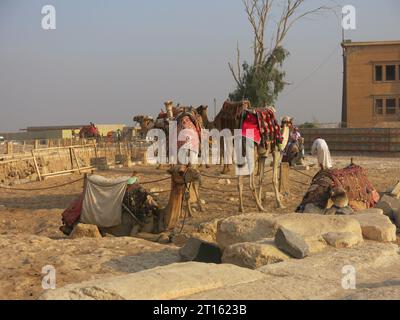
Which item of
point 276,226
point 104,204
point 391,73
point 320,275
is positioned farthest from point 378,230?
point 391,73

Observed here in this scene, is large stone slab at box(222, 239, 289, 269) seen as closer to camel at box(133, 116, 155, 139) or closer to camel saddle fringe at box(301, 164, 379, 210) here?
camel saddle fringe at box(301, 164, 379, 210)

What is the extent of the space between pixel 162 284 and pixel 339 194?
Result: 6279mm

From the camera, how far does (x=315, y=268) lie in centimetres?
534

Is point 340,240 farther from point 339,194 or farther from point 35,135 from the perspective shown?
point 35,135

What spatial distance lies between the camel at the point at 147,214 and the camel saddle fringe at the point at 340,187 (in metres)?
2.27

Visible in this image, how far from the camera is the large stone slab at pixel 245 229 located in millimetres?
6672

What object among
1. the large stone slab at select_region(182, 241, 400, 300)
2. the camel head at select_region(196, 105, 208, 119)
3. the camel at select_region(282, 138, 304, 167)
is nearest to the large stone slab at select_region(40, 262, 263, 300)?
the large stone slab at select_region(182, 241, 400, 300)

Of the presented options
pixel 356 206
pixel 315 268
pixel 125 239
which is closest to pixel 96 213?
pixel 125 239

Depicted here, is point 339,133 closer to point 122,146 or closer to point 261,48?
point 261,48

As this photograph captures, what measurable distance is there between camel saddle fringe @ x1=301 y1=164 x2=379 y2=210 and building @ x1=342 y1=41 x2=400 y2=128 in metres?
27.8

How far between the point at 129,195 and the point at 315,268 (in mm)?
5536

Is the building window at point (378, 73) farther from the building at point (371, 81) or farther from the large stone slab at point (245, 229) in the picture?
the large stone slab at point (245, 229)

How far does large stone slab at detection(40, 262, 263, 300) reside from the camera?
13.6 ft

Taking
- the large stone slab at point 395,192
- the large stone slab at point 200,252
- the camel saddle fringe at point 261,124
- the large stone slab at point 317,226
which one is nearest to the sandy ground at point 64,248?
the large stone slab at point 200,252
